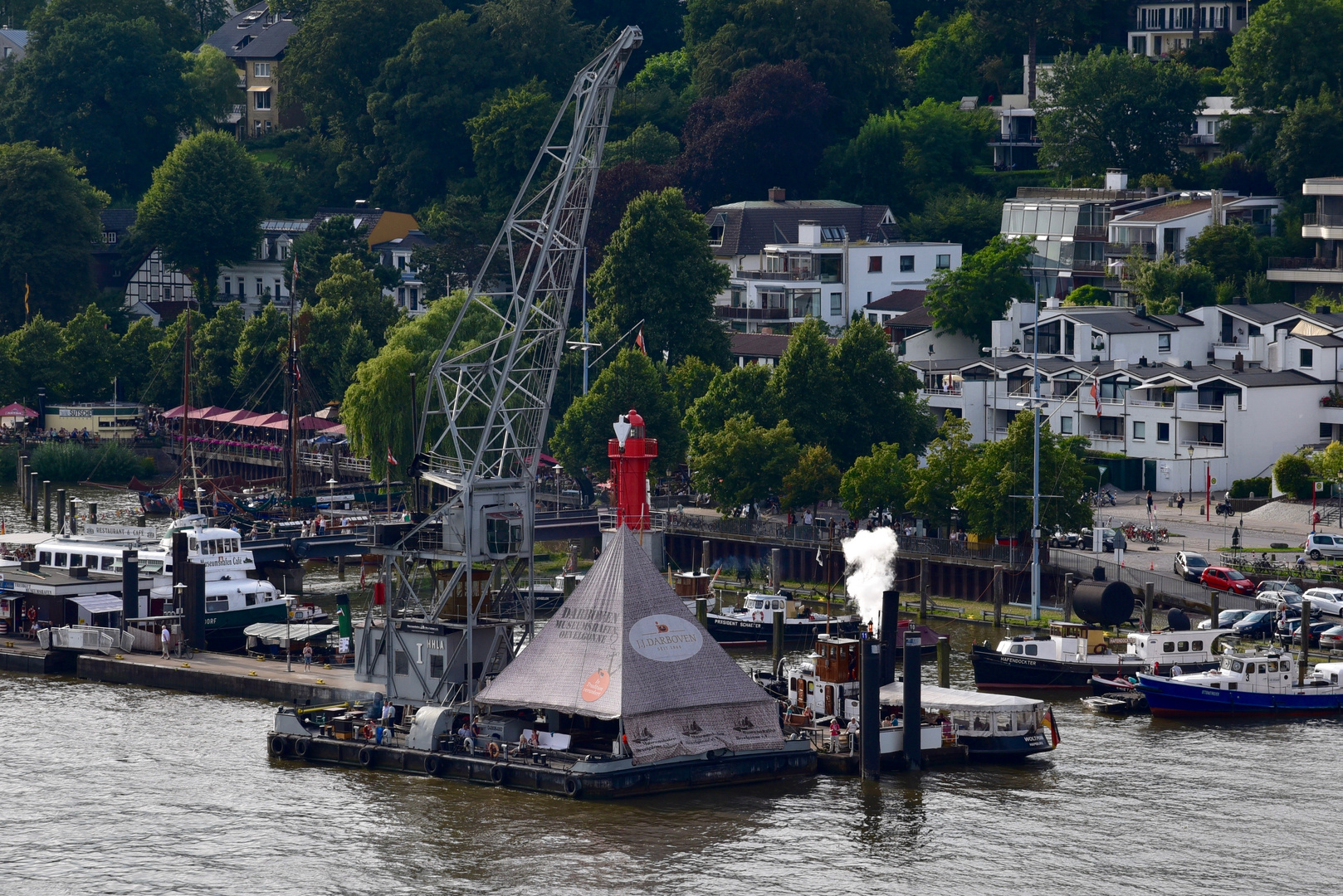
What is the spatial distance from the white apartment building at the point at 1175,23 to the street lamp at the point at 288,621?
9767 cm

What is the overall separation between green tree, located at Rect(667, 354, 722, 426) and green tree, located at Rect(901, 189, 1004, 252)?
3819 cm

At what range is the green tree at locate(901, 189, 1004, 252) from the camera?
505 ft

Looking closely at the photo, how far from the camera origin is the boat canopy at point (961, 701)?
67.7 meters

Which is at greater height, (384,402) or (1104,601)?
(384,402)

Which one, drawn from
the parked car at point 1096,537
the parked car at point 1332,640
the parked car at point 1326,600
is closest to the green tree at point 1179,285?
the parked car at point 1096,537

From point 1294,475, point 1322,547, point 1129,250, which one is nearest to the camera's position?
point 1322,547

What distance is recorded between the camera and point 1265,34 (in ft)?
488

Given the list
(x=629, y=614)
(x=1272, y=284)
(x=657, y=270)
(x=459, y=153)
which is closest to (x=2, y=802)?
(x=629, y=614)

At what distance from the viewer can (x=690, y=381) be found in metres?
118

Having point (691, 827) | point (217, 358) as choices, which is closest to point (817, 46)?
point (217, 358)

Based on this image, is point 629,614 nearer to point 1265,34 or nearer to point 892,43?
point 1265,34

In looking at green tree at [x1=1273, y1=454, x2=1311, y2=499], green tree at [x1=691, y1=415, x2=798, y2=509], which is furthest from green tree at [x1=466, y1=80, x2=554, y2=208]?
green tree at [x1=1273, y1=454, x2=1311, y2=499]

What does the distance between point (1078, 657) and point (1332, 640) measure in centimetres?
986

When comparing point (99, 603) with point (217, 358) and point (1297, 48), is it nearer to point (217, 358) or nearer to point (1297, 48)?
point (217, 358)
